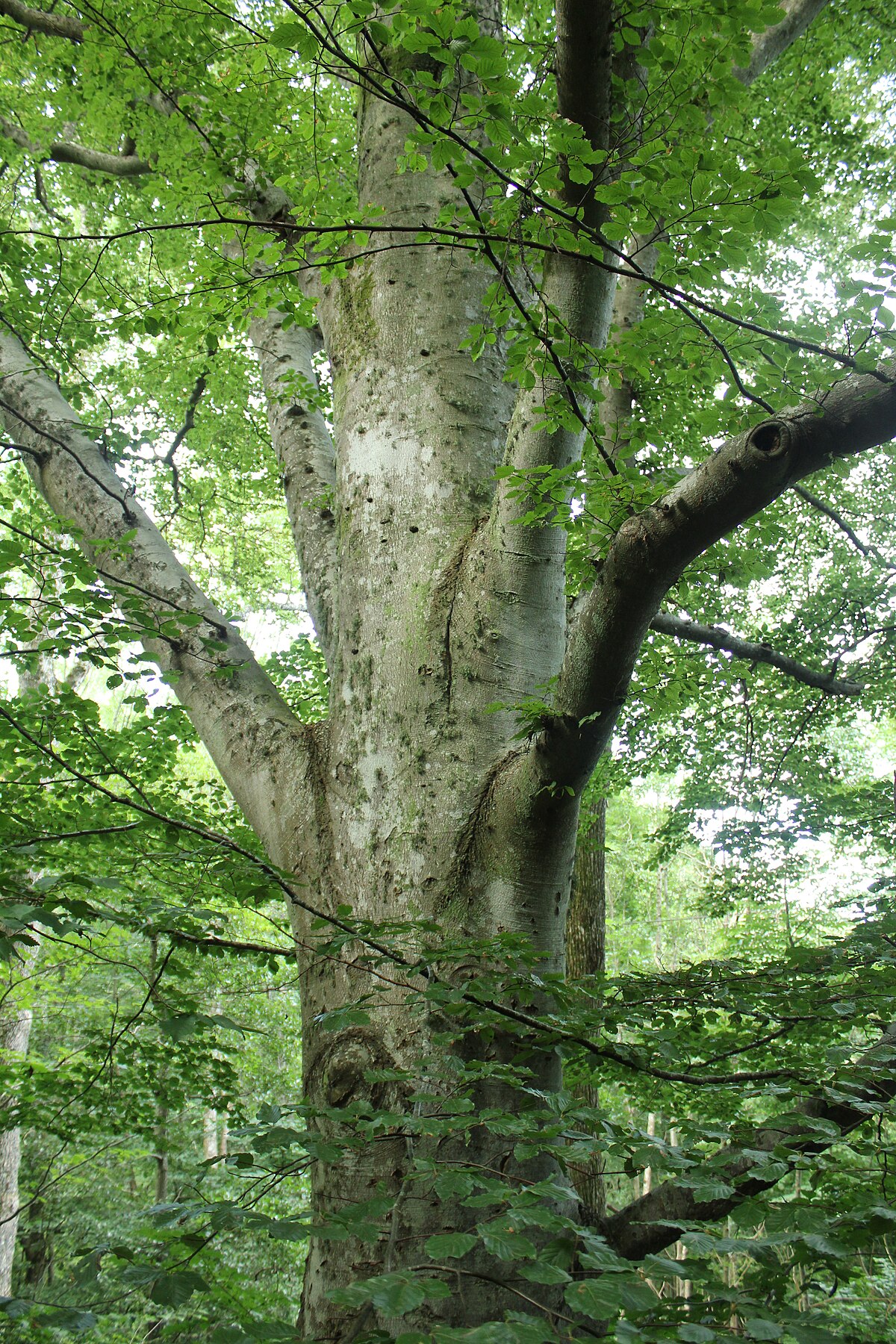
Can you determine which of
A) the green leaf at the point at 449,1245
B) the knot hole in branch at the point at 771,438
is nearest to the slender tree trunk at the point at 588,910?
the knot hole in branch at the point at 771,438

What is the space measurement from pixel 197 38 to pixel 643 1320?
504cm

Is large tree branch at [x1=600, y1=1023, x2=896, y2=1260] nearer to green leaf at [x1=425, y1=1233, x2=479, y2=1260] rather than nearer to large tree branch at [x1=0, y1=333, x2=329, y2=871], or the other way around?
green leaf at [x1=425, y1=1233, x2=479, y2=1260]

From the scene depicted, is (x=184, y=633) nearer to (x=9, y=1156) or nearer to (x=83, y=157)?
(x=83, y=157)

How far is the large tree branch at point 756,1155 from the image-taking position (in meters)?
1.17

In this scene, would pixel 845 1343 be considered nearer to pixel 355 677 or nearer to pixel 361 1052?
pixel 361 1052

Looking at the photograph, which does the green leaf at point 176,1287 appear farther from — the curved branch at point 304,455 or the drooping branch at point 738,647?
the drooping branch at point 738,647

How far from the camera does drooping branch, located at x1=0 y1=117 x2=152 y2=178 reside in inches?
192

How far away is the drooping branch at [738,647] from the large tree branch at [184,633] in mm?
2150

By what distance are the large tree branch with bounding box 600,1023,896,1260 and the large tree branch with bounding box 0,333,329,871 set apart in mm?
1206

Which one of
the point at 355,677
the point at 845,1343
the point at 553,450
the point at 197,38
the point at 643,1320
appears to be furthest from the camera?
the point at 197,38

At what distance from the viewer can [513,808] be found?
76.7 inches

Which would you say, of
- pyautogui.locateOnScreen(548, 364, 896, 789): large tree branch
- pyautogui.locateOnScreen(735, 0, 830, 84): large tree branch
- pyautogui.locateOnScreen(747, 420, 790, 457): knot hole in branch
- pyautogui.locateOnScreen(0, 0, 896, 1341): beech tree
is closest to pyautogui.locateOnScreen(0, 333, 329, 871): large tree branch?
pyautogui.locateOnScreen(0, 0, 896, 1341): beech tree

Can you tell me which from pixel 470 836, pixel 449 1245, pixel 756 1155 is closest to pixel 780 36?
pixel 470 836

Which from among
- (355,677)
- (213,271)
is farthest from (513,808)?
(213,271)
